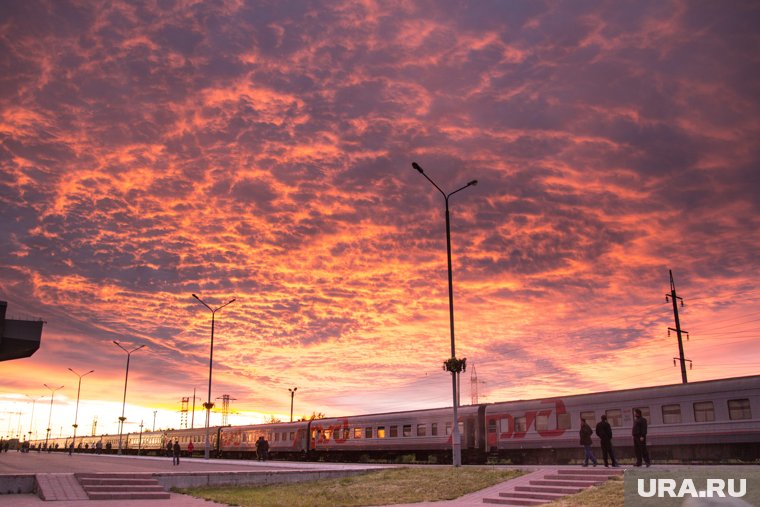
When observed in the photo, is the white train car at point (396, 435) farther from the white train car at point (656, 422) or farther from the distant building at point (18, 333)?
the distant building at point (18, 333)

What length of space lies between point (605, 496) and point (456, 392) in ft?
36.5

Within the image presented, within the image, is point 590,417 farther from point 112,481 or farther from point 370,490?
point 112,481

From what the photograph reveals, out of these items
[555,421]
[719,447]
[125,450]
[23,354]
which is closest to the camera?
[719,447]

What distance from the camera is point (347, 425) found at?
49.5 m

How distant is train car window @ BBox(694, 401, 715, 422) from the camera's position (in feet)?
86.0

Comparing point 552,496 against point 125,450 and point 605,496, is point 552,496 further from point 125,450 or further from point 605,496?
point 125,450

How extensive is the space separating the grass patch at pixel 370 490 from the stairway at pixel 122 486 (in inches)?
47.5

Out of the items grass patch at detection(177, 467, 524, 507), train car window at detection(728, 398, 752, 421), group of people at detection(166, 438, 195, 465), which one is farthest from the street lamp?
group of people at detection(166, 438, 195, 465)

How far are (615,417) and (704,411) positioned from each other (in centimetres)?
442

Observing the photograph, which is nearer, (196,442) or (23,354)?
(23,354)

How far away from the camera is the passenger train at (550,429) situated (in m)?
25.6

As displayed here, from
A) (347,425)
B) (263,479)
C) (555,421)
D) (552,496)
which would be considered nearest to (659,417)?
(555,421)

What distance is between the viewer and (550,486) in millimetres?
19125

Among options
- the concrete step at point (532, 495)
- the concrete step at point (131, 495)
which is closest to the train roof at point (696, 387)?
the concrete step at point (532, 495)
